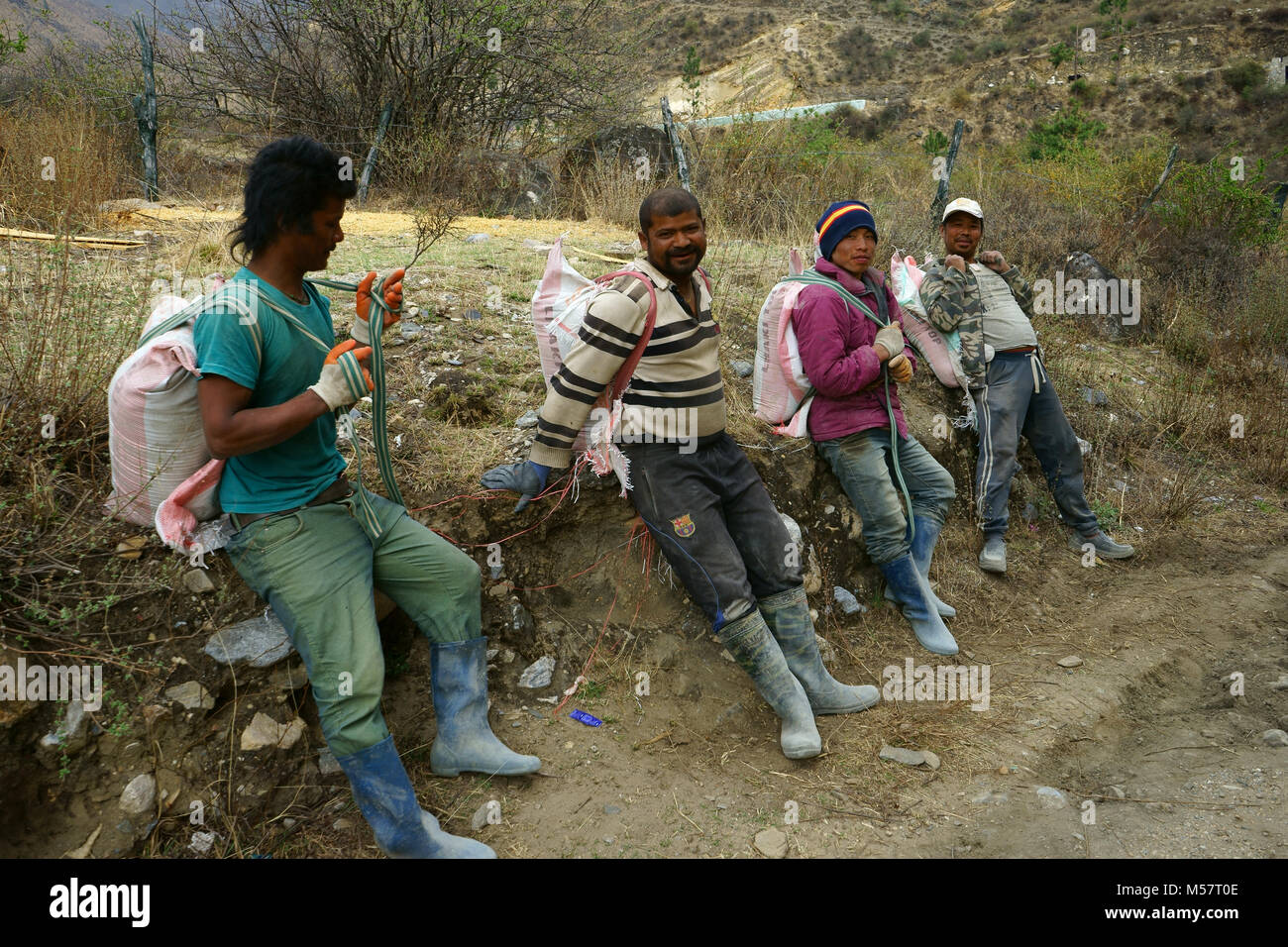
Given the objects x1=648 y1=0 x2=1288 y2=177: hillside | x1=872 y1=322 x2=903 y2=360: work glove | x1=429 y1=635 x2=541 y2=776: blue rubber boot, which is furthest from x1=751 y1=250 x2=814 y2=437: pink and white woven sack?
x1=648 y1=0 x2=1288 y2=177: hillside

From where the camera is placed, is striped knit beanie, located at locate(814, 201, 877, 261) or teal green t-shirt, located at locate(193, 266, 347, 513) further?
striped knit beanie, located at locate(814, 201, 877, 261)

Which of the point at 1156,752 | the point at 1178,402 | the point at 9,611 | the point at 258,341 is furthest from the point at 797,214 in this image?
the point at 9,611

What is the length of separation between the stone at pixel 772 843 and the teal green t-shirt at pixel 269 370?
5.64ft

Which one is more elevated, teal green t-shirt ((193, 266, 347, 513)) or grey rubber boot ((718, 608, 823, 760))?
teal green t-shirt ((193, 266, 347, 513))

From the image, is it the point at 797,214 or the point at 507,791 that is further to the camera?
the point at 797,214

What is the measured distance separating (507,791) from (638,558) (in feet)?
3.56

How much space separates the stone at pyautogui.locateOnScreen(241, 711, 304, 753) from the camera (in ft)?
7.79

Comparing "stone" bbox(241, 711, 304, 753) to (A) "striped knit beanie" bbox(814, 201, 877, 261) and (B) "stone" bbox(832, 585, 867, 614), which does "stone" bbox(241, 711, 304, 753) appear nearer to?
(B) "stone" bbox(832, 585, 867, 614)

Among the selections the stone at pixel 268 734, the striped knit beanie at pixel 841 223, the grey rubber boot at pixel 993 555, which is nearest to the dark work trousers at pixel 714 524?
the striped knit beanie at pixel 841 223

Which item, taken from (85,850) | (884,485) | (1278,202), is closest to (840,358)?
(884,485)

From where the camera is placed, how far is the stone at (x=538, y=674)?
2955mm

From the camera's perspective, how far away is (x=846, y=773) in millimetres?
2797

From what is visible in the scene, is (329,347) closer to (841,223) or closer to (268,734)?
(268,734)
